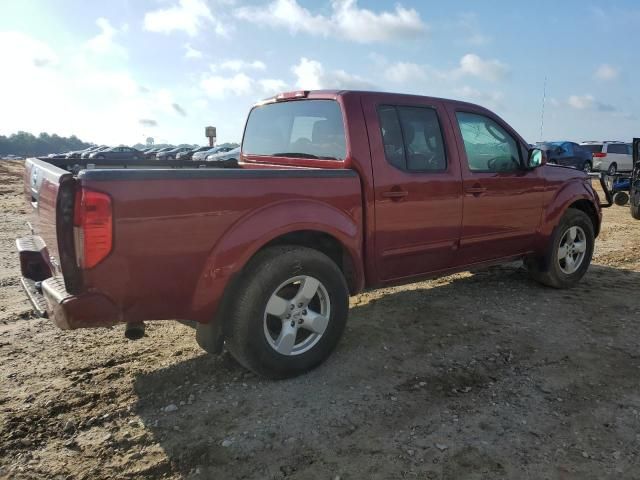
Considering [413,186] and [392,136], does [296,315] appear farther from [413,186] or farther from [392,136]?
[392,136]

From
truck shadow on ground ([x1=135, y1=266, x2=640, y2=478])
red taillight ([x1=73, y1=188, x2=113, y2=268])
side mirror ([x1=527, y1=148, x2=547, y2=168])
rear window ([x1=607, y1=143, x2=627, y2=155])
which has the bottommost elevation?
truck shadow on ground ([x1=135, y1=266, x2=640, y2=478])

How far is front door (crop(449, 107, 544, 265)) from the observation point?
4.26 meters

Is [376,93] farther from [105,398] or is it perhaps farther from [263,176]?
[105,398]

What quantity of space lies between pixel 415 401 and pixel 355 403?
1.21ft

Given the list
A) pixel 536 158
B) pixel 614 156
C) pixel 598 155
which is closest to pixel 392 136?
pixel 536 158

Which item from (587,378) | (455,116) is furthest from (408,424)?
(455,116)

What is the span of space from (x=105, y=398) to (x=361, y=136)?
242 cm

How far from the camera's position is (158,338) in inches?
157

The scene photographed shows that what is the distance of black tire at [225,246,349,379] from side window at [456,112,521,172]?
1.82 m

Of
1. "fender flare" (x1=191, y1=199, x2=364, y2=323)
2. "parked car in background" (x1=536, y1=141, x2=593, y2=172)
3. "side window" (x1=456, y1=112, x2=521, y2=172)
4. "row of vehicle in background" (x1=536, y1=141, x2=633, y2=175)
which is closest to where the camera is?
"fender flare" (x1=191, y1=199, x2=364, y2=323)

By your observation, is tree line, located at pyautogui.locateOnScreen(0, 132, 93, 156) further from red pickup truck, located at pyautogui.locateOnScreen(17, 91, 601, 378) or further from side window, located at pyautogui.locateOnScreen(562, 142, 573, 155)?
red pickup truck, located at pyautogui.locateOnScreen(17, 91, 601, 378)

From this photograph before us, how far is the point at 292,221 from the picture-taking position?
309cm

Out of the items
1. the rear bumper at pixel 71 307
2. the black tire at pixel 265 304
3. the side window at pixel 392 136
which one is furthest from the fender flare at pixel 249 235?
the side window at pixel 392 136

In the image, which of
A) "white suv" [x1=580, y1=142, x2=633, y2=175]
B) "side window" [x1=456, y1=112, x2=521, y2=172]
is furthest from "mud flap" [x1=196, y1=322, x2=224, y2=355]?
"white suv" [x1=580, y1=142, x2=633, y2=175]
